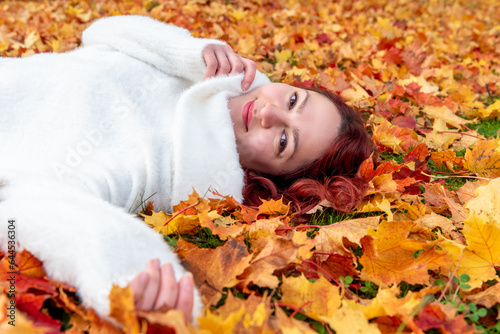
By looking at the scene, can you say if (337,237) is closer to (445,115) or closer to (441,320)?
(441,320)

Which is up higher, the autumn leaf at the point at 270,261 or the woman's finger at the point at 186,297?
the woman's finger at the point at 186,297

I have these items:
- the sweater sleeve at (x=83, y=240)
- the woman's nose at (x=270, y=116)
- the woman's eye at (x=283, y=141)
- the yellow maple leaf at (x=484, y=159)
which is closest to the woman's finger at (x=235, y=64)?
the woman's nose at (x=270, y=116)

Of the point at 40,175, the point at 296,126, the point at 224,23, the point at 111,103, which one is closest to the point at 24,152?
the point at 40,175

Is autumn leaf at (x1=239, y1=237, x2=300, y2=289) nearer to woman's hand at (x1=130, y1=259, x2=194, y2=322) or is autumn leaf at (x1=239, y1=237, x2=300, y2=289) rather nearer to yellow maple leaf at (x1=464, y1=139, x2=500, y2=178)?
woman's hand at (x1=130, y1=259, x2=194, y2=322)

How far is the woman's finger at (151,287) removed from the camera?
875 millimetres

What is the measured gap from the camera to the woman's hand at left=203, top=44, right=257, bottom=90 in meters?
1.81

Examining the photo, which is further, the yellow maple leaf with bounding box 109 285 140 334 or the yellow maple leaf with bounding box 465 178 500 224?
the yellow maple leaf with bounding box 465 178 500 224

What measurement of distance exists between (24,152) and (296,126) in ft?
3.40

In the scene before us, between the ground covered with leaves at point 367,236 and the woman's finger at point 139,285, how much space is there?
5 cm

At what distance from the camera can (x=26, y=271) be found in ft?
3.31

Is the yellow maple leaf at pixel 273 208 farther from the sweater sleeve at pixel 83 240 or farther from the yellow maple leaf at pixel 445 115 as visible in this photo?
the yellow maple leaf at pixel 445 115

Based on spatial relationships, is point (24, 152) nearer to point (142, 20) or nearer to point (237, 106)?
point (237, 106)

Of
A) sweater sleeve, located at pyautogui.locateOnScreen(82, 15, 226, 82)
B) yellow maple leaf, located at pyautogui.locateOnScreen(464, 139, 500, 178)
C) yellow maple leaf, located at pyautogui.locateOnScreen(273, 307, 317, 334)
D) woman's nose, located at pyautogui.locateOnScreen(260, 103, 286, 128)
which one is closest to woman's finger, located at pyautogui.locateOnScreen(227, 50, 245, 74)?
sweater sleeve, located at pyautogui.locateOnScreen(82, 15, 226, 82)

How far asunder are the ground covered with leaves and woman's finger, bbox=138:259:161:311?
0.14 feet
